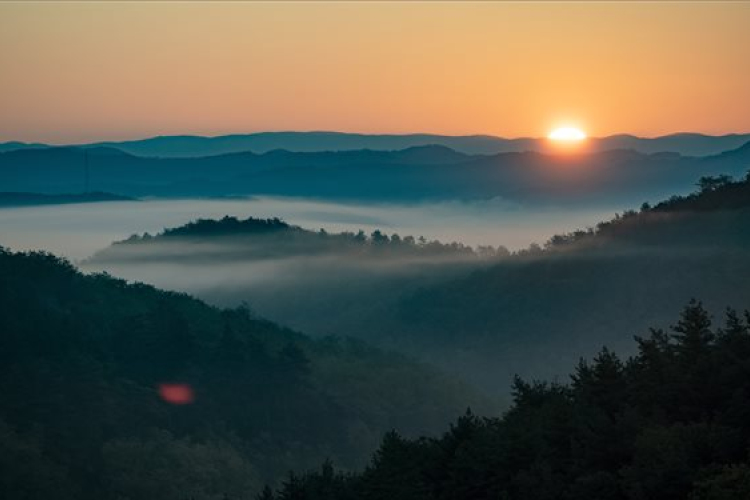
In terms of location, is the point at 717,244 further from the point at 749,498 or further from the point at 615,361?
the point at 749,498

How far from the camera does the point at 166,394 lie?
5212 inches

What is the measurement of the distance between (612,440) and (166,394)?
317ft

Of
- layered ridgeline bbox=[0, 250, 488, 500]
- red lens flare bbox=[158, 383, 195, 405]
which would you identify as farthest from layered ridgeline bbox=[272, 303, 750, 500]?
red lens flare bbox=[158, 383, 195, 405]

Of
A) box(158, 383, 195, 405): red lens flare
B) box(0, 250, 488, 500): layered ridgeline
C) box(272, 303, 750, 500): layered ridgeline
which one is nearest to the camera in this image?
box(272, 303, 750, 500): layered ridgeline

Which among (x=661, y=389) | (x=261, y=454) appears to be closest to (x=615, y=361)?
(x=661, y=389)

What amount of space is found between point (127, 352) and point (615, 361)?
9813cm

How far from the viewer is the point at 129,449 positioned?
110625mm

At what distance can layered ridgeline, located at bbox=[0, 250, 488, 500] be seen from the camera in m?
107

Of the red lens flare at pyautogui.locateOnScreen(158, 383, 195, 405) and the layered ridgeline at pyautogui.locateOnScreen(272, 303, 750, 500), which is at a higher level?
the layered ridgeline at pyautogui.locateOnScreen(272, 303, 750, 500)

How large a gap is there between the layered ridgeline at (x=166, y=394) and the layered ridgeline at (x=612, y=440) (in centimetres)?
5680

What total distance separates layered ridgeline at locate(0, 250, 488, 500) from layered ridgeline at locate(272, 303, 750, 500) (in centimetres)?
5680

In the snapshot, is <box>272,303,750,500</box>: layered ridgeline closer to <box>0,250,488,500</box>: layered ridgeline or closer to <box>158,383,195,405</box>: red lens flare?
<box>0,250,488,500</box>: layered ridgeline

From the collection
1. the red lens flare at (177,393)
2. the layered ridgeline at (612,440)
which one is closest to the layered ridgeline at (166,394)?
the red lens flare at (177,393)

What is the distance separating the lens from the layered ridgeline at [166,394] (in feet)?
351
